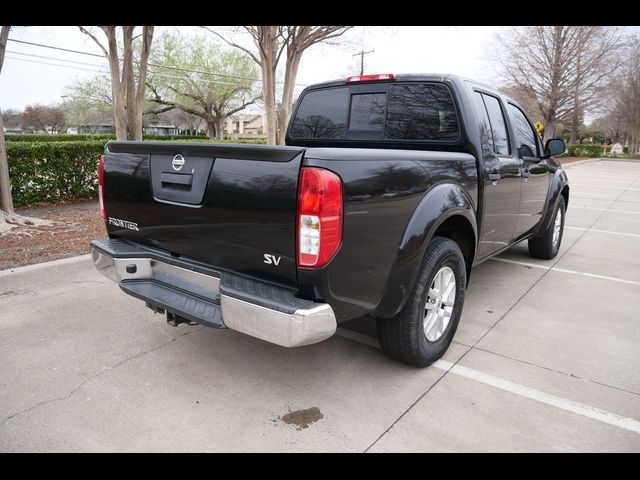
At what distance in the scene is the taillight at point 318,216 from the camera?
214cm

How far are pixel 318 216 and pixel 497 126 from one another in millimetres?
2572

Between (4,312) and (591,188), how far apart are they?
16.2 metres

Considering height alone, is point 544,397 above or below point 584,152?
below

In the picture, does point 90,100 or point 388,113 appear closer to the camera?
point 388,113

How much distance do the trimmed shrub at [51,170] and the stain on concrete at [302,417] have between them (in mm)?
7192

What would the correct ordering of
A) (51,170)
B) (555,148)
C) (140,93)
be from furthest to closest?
(140,93)
(51,170)
(555,148)

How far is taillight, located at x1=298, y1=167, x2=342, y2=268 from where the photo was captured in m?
2.14

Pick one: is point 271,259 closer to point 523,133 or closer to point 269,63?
point 523,133

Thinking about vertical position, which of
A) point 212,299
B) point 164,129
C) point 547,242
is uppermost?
point 164,129

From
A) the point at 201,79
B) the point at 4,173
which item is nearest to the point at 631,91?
the point at 201,79

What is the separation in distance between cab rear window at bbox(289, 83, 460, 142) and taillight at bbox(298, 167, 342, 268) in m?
1.70

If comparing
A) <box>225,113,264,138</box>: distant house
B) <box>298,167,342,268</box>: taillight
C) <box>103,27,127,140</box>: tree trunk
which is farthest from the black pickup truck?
<box>225,113,264,138</box>: distant house

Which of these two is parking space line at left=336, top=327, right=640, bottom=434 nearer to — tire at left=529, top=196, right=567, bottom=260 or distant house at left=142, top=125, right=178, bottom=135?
tire at left=529, top=196, right=567, bottom=260

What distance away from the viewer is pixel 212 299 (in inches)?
102
